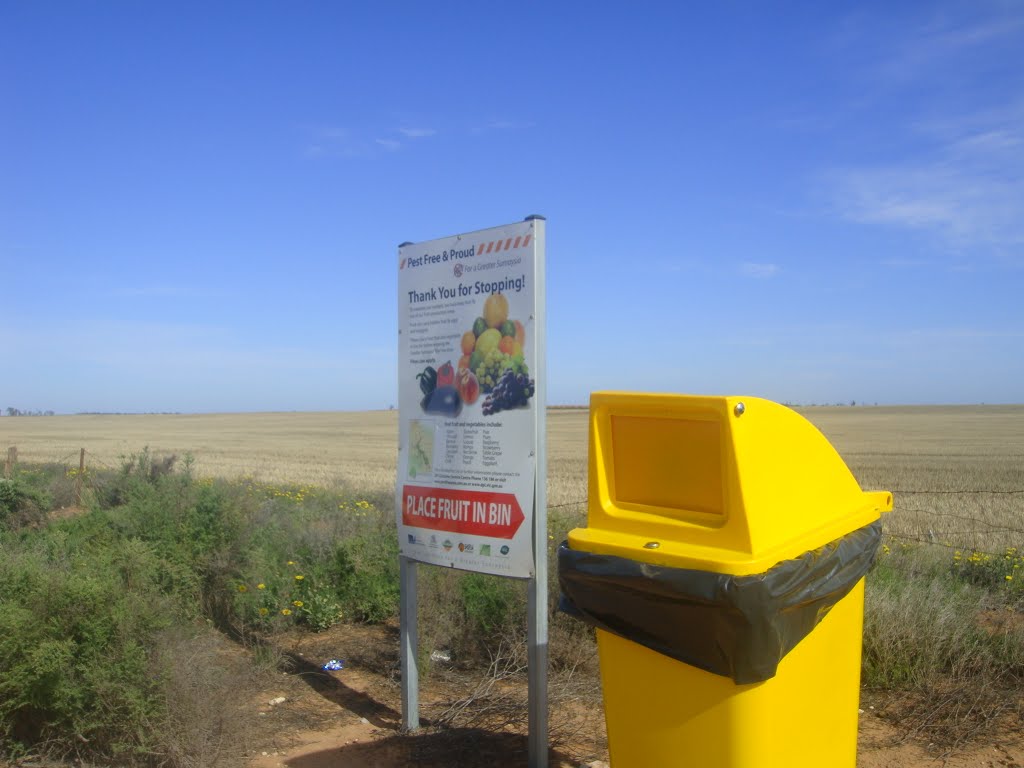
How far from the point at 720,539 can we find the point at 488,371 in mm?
1930

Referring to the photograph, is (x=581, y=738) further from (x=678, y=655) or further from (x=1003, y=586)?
(x=1003, y=586)

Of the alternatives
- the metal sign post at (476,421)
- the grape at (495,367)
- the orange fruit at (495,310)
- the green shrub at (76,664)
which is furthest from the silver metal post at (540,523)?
the green shrub at (76,664)

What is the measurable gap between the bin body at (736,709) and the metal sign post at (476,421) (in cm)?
99

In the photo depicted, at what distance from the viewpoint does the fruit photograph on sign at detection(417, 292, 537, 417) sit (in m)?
4.35

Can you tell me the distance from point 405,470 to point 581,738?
1699mm

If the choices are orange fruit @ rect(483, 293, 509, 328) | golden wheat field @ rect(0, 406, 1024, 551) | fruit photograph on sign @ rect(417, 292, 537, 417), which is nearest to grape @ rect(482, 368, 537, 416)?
fruit photograph on sign @ rect(417, 292, 537, 417)

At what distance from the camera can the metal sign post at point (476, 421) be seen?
168 inches

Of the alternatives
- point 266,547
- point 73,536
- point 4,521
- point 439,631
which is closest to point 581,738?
point 439,631

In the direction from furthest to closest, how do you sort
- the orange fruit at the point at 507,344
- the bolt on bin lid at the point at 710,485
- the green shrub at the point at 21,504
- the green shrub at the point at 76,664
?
the green shrub at the point at 21,504 < the orange fruit at the point at 507,344 < the green shrub at the point at 76,664 < the bolt on bin lid at the point at 710,485

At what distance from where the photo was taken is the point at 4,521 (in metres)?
9.45

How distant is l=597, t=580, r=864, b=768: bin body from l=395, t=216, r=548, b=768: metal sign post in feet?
3.24

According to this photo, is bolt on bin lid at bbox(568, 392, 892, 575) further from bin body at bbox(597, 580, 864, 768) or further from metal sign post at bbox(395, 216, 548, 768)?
metal sign post at bbox(395, 216, 548, 768)

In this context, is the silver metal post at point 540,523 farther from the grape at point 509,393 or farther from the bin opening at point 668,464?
Answer: the bin opening at point 668,464

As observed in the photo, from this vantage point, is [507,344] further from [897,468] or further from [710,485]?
[897,468]
